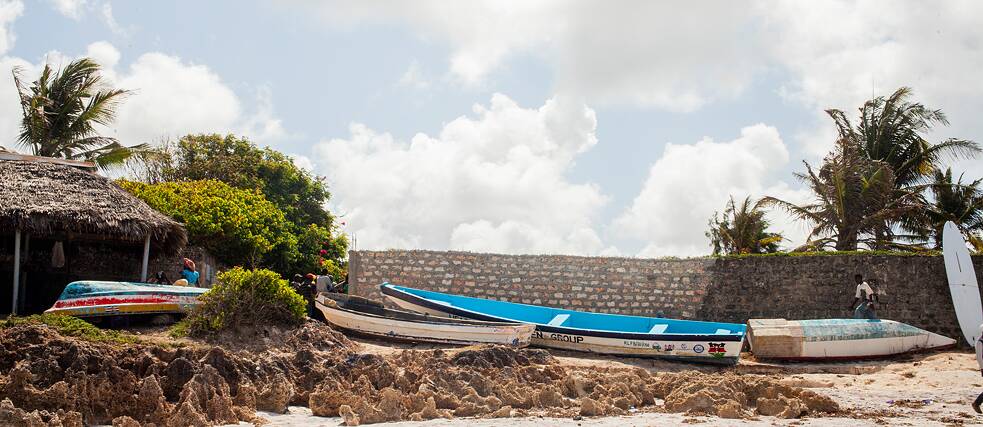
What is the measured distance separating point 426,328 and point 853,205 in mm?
12369

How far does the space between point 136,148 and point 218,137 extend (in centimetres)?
527

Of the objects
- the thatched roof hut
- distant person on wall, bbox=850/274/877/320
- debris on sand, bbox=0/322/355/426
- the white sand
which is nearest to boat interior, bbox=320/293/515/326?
the white sand

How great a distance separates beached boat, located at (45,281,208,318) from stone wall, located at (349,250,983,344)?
4.57 metres

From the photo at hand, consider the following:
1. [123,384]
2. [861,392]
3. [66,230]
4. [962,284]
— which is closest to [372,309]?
[66,230]

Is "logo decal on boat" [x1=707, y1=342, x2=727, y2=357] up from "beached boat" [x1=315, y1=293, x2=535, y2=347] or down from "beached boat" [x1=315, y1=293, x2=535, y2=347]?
down

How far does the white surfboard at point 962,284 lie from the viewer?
17.7m

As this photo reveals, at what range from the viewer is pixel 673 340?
51.7 ft

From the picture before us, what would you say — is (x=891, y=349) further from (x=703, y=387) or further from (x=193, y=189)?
(x=193, y=189)

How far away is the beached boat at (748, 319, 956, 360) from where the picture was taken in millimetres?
16562

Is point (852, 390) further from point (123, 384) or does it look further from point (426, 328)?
point (123, 384)

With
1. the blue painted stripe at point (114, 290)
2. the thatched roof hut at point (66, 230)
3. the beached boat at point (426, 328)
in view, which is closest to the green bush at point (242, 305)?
the blue painted stripe at point (114, 290)

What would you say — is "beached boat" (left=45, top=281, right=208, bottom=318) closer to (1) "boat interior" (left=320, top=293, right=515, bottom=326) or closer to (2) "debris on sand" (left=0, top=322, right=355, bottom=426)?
(1) "boat interior" (left=320, top=293, right=515, bottom=326)

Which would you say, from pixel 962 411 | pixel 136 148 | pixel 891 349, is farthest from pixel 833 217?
pixel 136 148

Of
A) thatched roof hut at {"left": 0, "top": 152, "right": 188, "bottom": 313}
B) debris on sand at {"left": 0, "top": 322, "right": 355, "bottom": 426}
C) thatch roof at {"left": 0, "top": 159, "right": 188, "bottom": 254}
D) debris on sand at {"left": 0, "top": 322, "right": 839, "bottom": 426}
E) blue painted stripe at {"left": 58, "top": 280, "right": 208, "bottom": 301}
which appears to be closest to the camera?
debris on sand at {"left": 0, "top": 322, "right": 355, "bottom": 426}
